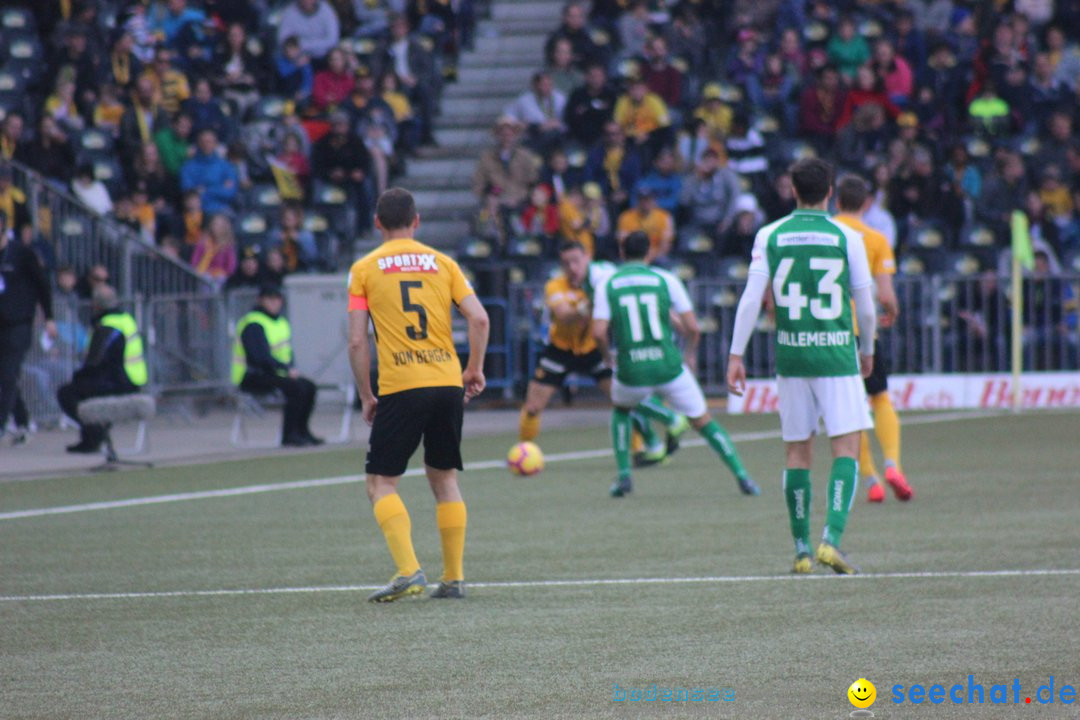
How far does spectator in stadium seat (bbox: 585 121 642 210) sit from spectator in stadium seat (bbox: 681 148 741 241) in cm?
82

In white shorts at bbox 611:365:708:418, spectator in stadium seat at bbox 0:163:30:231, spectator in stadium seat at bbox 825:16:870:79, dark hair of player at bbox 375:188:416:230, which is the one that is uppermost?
spectator in stadium seat at bbox 825:16:870:79

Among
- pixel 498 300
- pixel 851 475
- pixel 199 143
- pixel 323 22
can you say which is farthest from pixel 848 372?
pixel 323 22

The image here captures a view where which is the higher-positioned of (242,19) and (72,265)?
(242,19)

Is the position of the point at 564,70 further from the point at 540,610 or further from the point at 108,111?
the point at 540,610

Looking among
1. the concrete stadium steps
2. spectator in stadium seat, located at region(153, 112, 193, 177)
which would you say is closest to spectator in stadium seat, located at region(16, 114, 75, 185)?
spectator in stadium seat, located at region(153, 112, 193, 177)

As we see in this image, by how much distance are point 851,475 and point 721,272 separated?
1441 centimetres

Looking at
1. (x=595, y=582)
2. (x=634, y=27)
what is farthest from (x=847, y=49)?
(x=595, y=582)

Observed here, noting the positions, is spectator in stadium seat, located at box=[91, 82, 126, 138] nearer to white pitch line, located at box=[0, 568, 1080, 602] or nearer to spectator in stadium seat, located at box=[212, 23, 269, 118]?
spectator in stadium seat, located at box=[212, 23, 269, 118]

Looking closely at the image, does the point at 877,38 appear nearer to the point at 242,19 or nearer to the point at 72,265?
the point at 242,19

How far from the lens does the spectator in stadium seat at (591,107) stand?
26000 mm

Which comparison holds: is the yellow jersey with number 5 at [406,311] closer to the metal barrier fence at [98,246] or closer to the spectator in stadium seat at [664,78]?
the metal barrier fence at [98,246]

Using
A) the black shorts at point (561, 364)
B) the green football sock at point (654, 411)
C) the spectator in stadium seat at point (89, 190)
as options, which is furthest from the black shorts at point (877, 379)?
the spectator in stadium seat at point (89, 190)

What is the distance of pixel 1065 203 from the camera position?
23.8 meters

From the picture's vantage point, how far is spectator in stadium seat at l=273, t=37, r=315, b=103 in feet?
91.7
